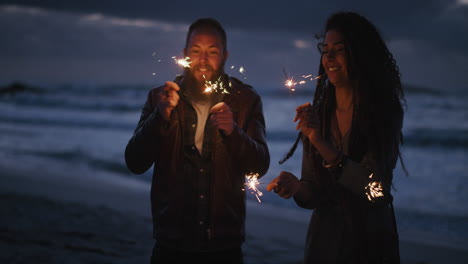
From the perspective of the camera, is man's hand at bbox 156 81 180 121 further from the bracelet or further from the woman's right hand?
the bracelet

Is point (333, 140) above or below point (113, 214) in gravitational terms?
above

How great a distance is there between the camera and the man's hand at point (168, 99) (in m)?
2.70

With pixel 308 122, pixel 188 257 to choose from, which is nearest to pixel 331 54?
pixel 308 122

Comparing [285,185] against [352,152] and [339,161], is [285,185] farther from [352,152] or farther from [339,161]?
[352,152]

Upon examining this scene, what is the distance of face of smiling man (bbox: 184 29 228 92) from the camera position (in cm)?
296

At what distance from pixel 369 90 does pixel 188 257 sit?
1.50 metres

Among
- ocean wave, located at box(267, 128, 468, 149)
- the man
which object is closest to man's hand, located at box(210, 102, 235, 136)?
the man

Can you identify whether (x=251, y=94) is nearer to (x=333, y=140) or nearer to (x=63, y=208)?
(x=333, y=140)

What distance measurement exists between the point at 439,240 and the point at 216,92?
4793 millimetres

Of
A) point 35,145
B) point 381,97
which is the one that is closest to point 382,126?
point 381,97

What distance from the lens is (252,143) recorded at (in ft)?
9.46

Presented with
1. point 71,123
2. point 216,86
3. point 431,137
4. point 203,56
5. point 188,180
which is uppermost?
point 431,137

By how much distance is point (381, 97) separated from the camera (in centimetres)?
268

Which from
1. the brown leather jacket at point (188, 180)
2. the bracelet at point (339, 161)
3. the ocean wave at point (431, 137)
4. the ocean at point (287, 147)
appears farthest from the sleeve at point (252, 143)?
the ocean wave at point (431, 137)
